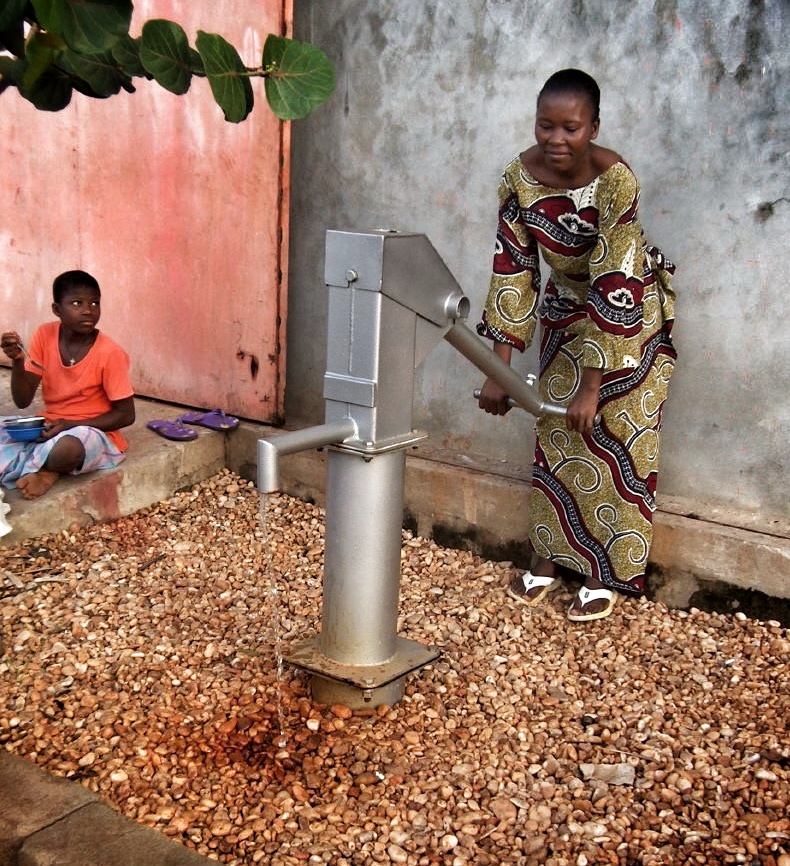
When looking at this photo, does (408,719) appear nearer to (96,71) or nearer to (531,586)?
(531,586)

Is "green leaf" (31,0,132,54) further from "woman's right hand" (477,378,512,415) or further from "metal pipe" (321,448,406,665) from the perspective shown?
"woman's right hand" (477,378,512,415)

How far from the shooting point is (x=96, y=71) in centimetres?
177

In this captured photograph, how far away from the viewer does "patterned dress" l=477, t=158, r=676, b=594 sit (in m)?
2.90

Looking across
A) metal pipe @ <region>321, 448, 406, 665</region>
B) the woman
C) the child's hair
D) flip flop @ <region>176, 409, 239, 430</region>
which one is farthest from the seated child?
metal pipe @ <region>321, 448, 406, 665</region>

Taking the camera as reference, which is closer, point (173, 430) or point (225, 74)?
point (225, 74)

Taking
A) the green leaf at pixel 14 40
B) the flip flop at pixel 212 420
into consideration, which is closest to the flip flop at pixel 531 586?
the flip flop at pixel 212 420

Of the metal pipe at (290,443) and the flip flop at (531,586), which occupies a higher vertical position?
the metal pipe at (290,443)

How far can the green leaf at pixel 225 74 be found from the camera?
5.49ft

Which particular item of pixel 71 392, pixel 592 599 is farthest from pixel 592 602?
pixel 71 392

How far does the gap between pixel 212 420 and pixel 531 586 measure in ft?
5.34

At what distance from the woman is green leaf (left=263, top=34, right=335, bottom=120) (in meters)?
1.10

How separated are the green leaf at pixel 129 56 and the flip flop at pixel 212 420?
2.62 metres

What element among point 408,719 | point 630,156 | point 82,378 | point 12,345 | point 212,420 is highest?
point 630,156

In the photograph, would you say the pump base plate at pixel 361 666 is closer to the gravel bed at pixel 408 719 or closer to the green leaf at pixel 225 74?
the gravel bed at pixel 408 719
